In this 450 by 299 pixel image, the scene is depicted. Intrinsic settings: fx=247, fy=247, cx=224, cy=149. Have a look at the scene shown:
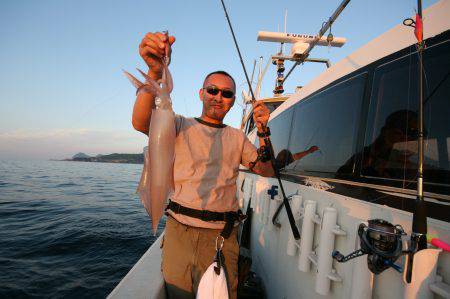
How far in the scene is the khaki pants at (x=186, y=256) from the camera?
2486 mm

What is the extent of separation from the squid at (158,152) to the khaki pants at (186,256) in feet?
1.84

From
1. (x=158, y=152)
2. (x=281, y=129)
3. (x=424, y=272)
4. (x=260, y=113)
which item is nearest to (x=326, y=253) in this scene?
(x=424, y=272)

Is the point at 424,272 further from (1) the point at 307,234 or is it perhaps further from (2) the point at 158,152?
(2) the point at 158,152

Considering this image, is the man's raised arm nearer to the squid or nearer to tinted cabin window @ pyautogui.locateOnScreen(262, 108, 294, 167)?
the squid

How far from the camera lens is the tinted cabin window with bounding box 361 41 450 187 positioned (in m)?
1.60

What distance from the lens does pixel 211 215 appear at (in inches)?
97.3

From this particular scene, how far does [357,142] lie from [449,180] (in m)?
0.85

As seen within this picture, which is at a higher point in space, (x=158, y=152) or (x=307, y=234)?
(x=158, y=152)

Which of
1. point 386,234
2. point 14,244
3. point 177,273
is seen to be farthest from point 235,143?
point 14,244

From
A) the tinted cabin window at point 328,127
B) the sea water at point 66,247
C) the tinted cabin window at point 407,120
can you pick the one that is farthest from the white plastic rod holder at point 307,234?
the sea water at point 66,247

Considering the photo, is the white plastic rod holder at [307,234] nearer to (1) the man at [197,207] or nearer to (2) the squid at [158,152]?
(1) the man at [197,207]

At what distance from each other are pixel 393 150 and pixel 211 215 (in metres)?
1.68

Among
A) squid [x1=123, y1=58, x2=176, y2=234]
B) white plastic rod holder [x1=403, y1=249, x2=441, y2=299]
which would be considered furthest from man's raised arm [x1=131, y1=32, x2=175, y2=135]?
white plastic rod holder [x1=403, y1=249, x2=441, y2=299]

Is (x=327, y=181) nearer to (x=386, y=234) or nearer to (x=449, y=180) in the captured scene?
(x=449, y=180)
